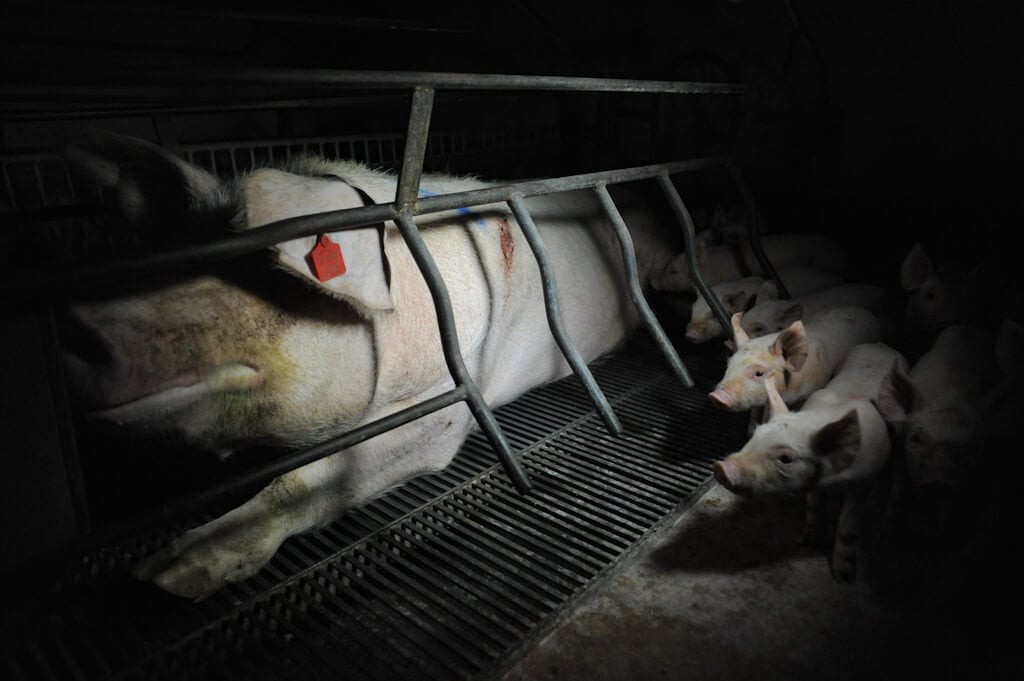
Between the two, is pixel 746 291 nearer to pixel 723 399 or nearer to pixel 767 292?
pixel 767 292

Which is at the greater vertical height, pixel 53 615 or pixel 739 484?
pixel 739 484

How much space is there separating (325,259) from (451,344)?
0.52m

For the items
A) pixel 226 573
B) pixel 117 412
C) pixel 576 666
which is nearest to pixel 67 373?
pixel 117 412

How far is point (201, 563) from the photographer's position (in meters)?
1.79

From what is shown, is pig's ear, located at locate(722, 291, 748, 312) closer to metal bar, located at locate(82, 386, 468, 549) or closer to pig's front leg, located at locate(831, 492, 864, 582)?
pig's front leg, located at locate(831, 492, 864, 582)

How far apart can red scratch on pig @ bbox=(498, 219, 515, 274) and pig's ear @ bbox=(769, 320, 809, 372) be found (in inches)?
41.3

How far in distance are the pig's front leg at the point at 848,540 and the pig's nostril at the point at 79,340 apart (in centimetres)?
197

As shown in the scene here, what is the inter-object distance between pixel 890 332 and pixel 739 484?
1607 mm

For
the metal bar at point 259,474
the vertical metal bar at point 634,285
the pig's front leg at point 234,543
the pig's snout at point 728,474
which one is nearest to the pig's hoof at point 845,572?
the pig's snout at point 728,474

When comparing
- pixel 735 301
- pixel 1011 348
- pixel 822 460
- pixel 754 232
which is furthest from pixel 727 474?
pixel 754 232

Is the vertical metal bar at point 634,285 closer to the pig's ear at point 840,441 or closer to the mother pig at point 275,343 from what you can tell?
the mother pig at point 275,343

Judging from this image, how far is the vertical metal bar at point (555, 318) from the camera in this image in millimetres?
2350

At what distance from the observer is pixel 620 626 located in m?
1.73

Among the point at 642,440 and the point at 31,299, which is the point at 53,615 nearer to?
the point at 31,299
